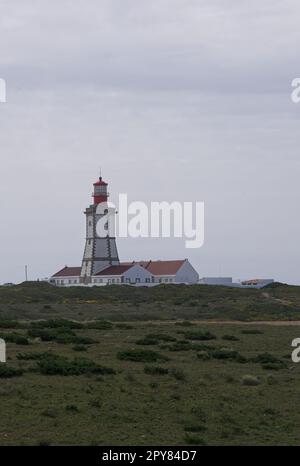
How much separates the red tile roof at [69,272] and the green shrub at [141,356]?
288 feet

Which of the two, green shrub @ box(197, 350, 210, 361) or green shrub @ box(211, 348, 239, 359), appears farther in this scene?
green shrub @ box(211, 348, 239, 359)

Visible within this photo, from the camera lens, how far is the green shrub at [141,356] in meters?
30.1

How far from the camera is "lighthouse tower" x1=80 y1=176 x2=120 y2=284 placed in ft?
368

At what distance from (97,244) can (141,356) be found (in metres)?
81.9

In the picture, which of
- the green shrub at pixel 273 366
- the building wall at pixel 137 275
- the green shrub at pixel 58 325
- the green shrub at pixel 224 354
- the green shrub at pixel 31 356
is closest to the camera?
the green shrub at pixel 31 356

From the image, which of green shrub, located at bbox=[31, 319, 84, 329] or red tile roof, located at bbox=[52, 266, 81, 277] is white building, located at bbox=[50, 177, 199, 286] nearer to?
red tile roof, located at bbox=[52, 266, 81, 277]

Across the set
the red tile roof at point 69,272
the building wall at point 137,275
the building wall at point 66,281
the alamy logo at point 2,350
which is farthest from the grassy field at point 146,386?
the red tile roof at point 69,272

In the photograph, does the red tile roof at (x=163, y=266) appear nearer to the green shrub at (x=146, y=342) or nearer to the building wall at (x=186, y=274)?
the building wall at (x=186, y=274)

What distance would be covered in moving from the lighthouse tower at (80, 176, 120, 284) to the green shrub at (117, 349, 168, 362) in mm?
80933

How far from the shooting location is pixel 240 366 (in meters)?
30.1

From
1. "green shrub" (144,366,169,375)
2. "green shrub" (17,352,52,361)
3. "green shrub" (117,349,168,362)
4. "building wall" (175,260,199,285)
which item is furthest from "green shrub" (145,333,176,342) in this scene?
"building wall" (175,260,199,285)

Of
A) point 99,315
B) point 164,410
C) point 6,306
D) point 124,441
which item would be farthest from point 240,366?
point 6,306

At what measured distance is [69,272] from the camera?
398ft
